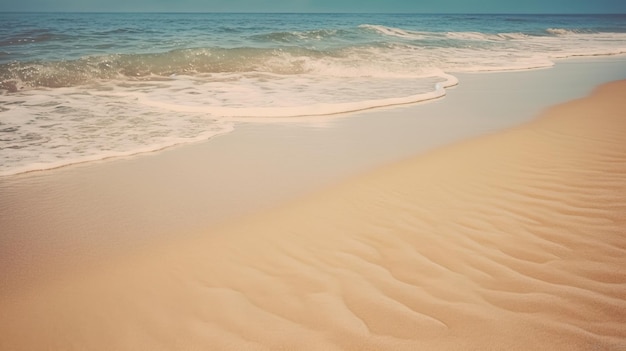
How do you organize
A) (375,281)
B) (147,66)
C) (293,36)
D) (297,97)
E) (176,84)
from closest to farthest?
1. (375,281)
2. (297,97)
3. (176,84)
4. (147,66)
5. (293,36)

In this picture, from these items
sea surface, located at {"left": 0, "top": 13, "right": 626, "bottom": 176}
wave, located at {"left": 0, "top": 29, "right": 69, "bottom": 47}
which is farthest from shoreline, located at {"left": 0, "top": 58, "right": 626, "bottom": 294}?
wave, located at {"left": 0, "top": 29, "right": 69, "bottom": 47}

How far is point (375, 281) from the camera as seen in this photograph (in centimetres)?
216

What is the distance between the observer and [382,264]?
7.63 feet

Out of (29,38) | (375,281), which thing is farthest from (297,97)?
(29,38)

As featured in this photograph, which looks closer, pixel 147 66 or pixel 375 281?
pixel 375 281

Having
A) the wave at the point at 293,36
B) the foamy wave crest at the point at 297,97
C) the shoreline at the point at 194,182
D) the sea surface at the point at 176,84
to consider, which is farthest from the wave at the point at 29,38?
the shoreline at the point at 194,182

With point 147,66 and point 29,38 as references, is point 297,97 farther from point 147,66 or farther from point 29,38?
point 29,38

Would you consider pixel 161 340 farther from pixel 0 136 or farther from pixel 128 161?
pixel 0 136

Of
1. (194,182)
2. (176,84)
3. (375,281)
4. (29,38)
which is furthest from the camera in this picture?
(29,38)

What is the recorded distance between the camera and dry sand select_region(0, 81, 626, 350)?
1.76 m

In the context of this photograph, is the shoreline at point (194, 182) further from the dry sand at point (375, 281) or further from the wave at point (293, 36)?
the wave at point (293, 36)

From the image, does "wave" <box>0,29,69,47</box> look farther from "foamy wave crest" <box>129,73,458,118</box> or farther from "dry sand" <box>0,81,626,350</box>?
"dry sand" <box>0,81,626,350</box>

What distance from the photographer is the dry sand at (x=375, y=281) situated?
5.77 feet

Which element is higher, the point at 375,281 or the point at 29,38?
the point at 29,38
